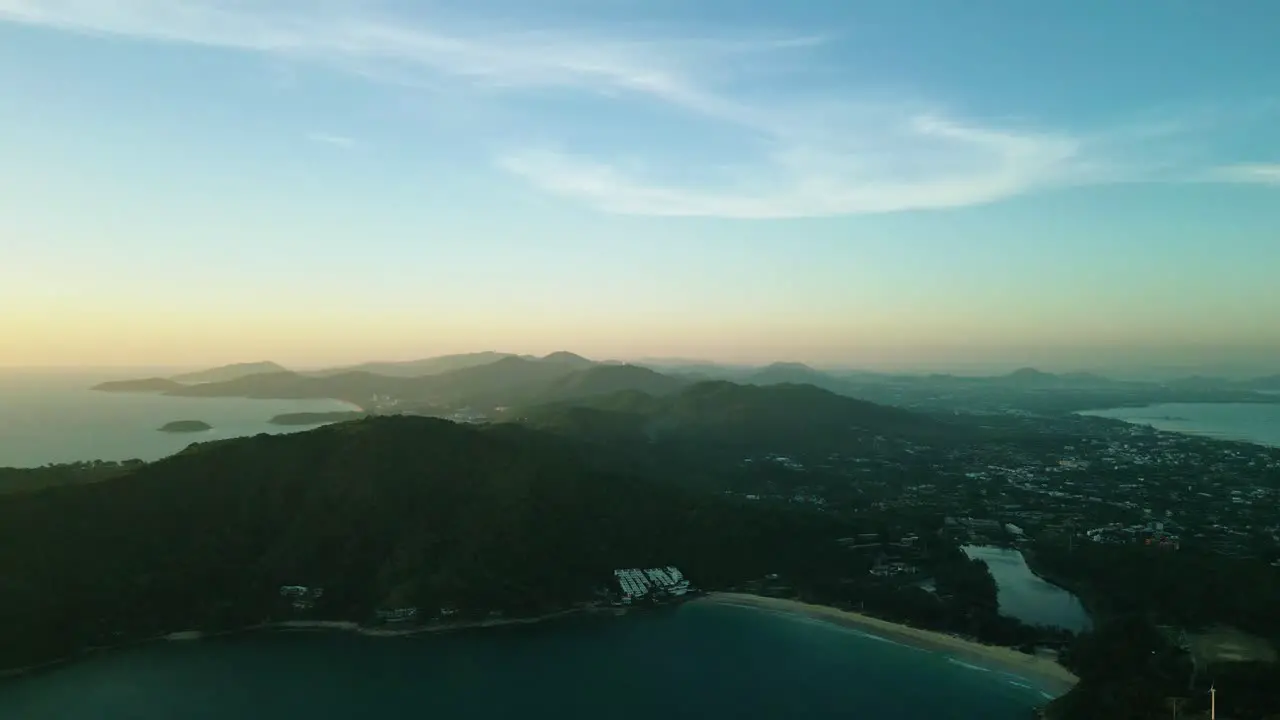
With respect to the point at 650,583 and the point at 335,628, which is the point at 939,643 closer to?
the point at 650,583

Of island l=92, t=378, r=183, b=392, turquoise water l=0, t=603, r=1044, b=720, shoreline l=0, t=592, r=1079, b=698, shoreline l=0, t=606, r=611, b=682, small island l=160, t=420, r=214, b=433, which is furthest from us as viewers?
island l=92, t=378, r=183, b=392

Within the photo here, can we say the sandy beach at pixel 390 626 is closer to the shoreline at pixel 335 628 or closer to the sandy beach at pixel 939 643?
the shoreline at pixel 335 628

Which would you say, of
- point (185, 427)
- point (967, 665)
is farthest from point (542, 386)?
point (967, 665)

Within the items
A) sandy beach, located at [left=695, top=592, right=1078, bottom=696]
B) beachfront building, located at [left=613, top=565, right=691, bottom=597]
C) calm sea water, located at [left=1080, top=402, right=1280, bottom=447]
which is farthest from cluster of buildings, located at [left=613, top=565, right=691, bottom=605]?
calm sea water, located at [left=1080, top=402, right=1280, bottom=447]

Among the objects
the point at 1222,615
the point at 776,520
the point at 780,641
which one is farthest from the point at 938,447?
the point at 780,641

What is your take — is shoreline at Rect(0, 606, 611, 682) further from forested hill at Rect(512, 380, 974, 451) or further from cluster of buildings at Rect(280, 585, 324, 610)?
forested hill at Rect(512, 380, 974, 451)

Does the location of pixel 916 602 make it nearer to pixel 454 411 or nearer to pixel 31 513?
pixel 31 513
